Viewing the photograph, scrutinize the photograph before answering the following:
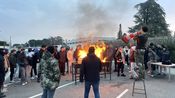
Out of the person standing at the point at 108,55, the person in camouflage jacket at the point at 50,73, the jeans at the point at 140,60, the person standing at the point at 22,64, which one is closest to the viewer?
the person in camouflage jacket at the point at 50,73

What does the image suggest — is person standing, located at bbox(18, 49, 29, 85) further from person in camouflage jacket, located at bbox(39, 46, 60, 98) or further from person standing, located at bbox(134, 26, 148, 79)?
person in camouflage jacket, located at bbox(39, 46, 60, 98)

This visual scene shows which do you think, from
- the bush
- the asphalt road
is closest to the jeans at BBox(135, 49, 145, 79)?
the asphalt road

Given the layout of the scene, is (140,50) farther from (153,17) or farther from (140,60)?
(153,17)

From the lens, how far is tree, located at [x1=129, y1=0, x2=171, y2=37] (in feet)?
182

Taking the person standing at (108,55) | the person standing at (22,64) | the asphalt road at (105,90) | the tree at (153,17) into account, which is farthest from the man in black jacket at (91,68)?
the tree at (153,17)

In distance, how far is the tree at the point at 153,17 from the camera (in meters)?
55.6

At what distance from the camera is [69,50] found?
69.9 feet

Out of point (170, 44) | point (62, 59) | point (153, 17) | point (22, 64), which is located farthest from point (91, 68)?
point (153, 17)

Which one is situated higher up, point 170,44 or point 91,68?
point 170,44

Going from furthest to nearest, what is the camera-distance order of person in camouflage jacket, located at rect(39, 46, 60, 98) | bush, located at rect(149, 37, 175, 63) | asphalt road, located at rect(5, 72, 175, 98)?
bush, located at rect(149, 37, 175, 63) → asphalt road, located at rect(5, 72, 175, 98) → person in camouflage jacket, located at rect(39, 46, 60, 98)

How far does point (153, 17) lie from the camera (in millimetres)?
56656

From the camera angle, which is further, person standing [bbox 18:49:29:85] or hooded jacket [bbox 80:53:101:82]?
person standing [bbox 18:49:29:85]

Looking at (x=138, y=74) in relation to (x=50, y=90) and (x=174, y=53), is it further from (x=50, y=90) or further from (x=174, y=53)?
(x=174, y=53)

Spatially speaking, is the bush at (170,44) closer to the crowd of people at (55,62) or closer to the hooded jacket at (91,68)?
the crowd of people at (55,62)
